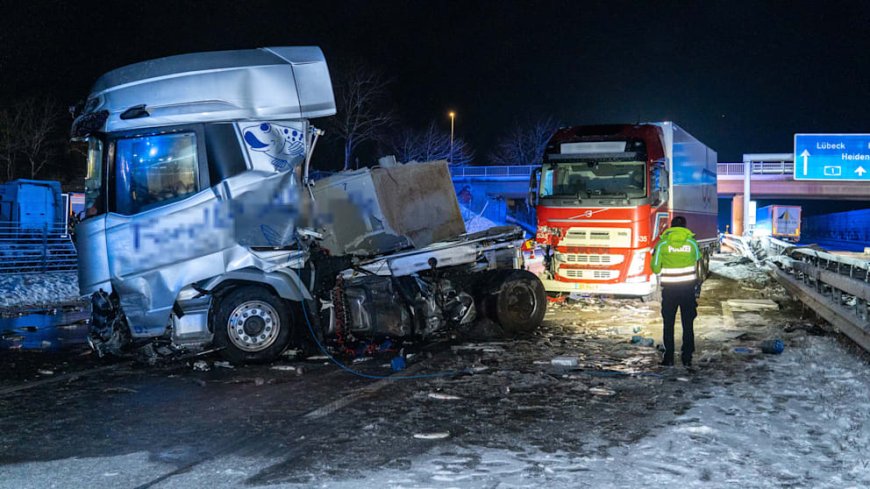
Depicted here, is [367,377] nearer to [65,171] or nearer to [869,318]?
[869,318]

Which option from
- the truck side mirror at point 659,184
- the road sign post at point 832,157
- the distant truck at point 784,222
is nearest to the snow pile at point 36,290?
the truck side mirror at point 659,184

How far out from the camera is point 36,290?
16.6 m

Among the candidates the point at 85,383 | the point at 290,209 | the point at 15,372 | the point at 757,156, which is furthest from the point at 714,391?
the point at 757,156

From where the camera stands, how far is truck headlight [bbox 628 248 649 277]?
13.3 meters

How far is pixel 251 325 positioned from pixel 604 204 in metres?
7.43

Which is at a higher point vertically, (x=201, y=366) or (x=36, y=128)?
(x=36, y=128)

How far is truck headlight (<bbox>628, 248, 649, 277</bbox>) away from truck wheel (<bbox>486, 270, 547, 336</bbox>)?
3120 mm

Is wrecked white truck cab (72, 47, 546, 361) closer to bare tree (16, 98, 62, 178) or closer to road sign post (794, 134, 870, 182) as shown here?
road sign post (794, 134, 870, 182)

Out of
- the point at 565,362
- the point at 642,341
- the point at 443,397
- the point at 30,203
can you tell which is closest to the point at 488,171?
the point at 30,203

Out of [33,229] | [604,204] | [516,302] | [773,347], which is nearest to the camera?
[773,347]

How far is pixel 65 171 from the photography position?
1969 inches

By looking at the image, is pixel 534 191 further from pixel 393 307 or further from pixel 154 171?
pixel 154 171

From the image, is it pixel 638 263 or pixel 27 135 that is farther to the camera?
pixel 27 135

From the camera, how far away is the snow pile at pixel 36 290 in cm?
1571
